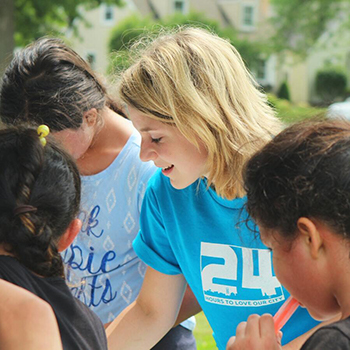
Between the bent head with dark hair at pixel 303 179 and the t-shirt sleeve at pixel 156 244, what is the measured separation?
81cm

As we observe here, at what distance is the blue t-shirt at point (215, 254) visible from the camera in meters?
2.27

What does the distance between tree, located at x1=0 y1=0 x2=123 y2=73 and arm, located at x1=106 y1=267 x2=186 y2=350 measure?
10450 millimetres

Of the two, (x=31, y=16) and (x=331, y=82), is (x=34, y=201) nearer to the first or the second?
(x=31, y=16)

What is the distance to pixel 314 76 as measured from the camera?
3919cm

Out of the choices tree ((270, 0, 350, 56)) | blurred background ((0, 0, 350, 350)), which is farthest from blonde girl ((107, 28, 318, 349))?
tree ((270, 0, 350, 56))

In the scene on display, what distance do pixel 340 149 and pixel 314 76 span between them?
3889cm

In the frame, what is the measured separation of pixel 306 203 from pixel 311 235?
3.1 inches

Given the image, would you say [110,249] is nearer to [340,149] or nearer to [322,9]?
[340,149]

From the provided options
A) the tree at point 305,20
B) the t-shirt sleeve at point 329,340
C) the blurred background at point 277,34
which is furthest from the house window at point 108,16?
the t-shirt sleeve at point 329,340

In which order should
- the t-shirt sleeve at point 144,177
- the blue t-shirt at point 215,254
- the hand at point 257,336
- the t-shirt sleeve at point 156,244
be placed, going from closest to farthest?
the hand at point 257,336, the blue t-shirt at point 215,254, the t-shirt sleeve at point 156,244, the t-shirt sleeve at point 144,177

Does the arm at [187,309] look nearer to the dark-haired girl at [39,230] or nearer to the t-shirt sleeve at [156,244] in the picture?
the t-shirt sleeve at [156,244]

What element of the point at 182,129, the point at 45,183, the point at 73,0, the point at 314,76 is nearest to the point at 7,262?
the point at 45,183

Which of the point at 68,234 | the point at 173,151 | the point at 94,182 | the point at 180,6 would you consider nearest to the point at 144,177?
the point at 94,182

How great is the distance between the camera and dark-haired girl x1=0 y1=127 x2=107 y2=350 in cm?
177
